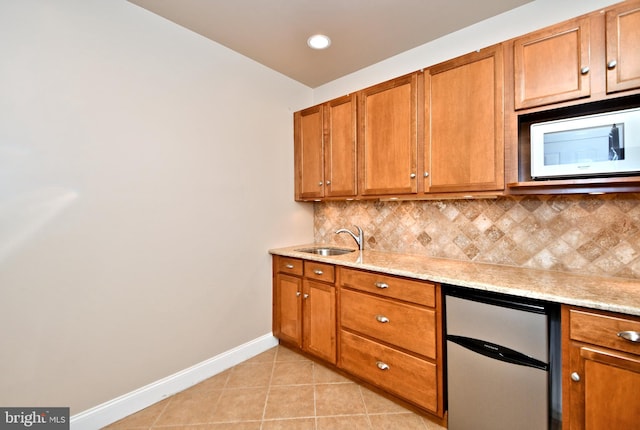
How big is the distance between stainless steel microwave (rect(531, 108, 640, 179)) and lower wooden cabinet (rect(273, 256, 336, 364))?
1525 mm

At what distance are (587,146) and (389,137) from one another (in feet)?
3.79

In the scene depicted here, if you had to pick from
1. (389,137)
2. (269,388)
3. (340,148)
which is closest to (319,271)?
(269,388)

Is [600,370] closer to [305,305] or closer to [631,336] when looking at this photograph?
[631,336]

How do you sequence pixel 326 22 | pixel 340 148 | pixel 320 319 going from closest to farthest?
pixel 326 22, pixel 320 319, pixel 340 148

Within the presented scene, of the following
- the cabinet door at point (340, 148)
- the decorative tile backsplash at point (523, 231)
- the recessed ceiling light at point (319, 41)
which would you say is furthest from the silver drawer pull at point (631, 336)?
the recessed ceiling light at point (319, 41)

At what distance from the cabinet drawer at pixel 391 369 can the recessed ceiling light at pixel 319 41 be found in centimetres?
231

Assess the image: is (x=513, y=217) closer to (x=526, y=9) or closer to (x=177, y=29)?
(x=526, y=9)

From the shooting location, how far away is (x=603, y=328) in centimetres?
118

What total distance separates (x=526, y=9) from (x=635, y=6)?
0.66 metres

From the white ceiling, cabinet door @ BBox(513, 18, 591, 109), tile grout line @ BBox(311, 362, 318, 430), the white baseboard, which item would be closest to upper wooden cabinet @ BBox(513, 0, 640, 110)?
cabinet door @ BBox(513, 18, 591, 109)

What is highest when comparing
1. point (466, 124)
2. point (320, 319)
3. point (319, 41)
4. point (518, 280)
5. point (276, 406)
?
point (319, 41)

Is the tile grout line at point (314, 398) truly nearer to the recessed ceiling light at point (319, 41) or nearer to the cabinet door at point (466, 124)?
the cabinet door at point (466, 124)

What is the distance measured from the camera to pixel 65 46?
5.22 feet

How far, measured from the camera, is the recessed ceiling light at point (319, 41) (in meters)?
2.20
